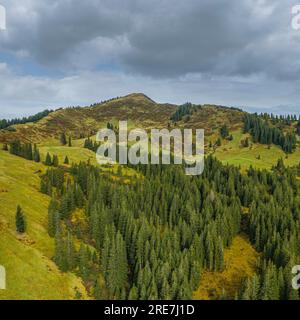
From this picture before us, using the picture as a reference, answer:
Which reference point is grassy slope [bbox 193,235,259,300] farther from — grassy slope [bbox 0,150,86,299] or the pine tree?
the pine tree

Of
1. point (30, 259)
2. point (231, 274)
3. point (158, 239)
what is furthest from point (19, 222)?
point (231, 274)

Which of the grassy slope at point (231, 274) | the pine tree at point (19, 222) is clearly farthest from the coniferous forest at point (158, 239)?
the pine tree at point (19, 222)

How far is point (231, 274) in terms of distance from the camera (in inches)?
5630

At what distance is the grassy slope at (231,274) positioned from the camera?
424ft

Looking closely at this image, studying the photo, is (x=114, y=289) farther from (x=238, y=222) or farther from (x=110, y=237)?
(x=238, y=222)

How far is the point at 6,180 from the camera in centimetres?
17200

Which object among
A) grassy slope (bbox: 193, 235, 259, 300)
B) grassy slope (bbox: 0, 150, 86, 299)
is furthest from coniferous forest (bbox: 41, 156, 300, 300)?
grassy slope (bbox: 0, 150, 86, 299)

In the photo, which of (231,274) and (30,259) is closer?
(30,259)

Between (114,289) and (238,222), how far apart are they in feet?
280

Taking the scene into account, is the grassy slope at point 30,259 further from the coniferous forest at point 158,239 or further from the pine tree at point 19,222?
the coniferous forest at point 158,239

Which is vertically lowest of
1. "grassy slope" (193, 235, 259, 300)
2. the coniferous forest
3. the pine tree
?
"grassy slope" (193, 235, 259, 300)

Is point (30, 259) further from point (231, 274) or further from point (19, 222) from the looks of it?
point (231, 274)

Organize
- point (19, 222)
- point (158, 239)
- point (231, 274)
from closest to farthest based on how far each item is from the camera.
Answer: point (19, 222) → point (158, 239) → point (231, 274)

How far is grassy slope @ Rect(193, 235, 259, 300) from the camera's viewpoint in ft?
424
